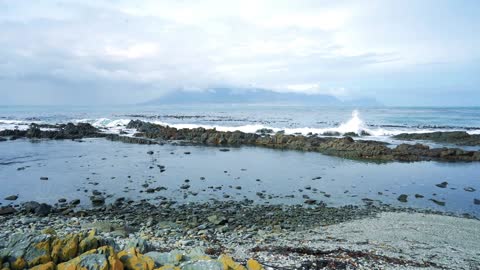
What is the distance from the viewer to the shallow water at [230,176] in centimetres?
1652

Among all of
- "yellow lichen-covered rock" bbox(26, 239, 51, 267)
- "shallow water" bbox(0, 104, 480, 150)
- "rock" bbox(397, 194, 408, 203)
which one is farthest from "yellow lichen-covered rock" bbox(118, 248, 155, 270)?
"shallow water" bbox(0, 104, 480, 150)

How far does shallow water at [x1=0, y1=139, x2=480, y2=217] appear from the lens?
16.5 metres

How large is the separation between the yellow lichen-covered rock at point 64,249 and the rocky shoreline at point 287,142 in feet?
80.1

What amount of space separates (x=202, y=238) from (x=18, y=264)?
5.39 m

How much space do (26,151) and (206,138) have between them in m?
16.8

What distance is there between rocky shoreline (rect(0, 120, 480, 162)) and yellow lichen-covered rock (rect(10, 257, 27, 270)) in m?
25.2

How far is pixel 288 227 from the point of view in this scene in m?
12.1

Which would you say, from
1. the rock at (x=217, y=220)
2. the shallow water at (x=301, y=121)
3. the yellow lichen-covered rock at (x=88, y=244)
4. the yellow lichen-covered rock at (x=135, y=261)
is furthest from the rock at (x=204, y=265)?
the shallow water at (x=301, y=121)

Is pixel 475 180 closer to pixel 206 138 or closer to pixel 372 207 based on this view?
pixel 372 207

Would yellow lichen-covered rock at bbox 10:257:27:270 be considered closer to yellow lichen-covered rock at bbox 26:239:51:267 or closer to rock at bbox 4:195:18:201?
yellow lichen-covered rock at bbox 26:239:51:267

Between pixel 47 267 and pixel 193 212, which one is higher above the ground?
pixel 47 267

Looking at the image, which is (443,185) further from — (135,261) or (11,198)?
(11,198)

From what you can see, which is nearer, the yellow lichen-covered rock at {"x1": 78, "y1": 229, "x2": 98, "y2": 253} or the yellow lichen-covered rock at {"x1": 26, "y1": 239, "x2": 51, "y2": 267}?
the yellow lichen-covered rock at {"x1": 26, "y1": 239, "x2": 51, "y2": 267}

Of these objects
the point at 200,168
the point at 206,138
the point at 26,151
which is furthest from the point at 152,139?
the point at 200,168
